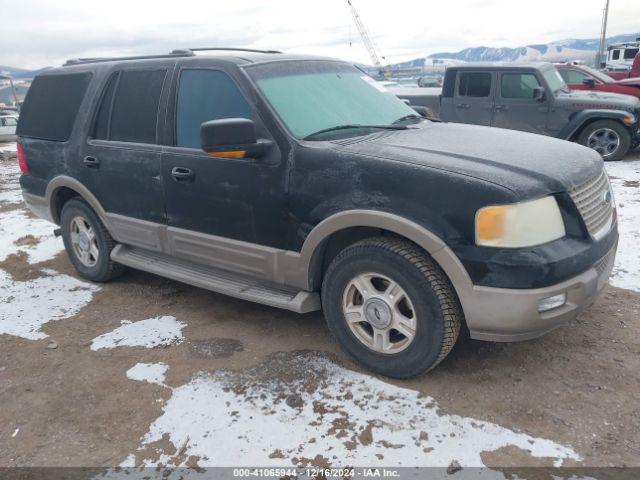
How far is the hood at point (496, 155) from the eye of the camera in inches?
108

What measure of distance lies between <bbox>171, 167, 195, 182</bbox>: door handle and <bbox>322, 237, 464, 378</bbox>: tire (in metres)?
1.24

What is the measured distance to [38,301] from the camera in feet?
15.2

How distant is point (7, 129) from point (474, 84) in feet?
52.7

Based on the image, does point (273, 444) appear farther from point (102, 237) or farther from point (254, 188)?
point (102, 237)

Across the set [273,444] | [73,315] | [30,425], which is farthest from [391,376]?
[73,315]

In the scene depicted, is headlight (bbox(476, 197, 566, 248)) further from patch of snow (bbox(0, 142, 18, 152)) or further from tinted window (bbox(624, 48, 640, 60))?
tinted window (bbox(624, 48, 640, 60))

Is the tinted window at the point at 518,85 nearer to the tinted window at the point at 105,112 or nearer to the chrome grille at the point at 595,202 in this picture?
the chrome grille at the point at 595,202

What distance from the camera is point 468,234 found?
2689 mm

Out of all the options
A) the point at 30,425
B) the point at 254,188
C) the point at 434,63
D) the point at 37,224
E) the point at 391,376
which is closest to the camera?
the point at 30,425

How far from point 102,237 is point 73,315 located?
717 millimetres

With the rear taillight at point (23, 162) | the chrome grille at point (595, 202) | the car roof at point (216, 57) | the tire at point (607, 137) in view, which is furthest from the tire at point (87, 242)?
the tire at point (607, 137)

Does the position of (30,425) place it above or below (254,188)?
below

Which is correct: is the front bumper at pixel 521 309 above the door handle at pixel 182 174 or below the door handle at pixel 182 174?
below

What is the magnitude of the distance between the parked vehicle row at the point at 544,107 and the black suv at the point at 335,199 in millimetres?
6333
